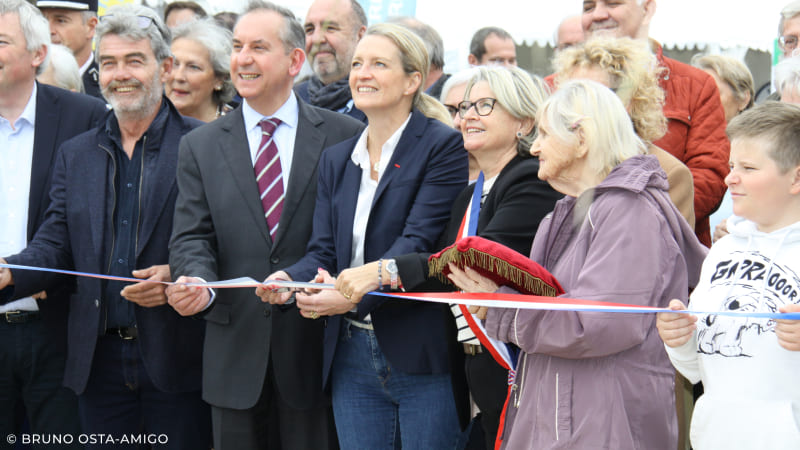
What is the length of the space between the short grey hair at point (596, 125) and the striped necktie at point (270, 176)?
1.55 metres

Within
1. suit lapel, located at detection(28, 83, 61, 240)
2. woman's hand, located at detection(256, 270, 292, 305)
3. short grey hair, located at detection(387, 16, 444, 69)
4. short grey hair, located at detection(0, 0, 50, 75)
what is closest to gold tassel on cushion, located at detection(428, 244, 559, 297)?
woman's hand, located at detection(256, 270, 292, 305)

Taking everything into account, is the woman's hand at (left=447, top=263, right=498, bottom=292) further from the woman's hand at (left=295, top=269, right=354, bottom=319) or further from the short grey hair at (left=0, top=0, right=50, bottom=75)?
the short grey hair at (left=0, top=0, right=50, bottom=75)

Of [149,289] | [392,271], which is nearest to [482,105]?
[392,271]

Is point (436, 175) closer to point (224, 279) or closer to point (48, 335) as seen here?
point (224, 279)

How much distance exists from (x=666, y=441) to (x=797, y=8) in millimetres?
3080

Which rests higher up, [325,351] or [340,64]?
[340,64]

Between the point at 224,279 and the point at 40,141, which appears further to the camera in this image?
the point at 40,141

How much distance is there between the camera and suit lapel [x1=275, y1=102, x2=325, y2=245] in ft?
13.0

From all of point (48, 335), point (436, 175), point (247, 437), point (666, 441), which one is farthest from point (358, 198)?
point (48, 335)

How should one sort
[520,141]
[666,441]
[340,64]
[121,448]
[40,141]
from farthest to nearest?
1. [340,64]
2. [40,141]
3. [121,448]
4. [520,141]
5. [666,441]

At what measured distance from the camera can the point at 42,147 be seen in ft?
15.1

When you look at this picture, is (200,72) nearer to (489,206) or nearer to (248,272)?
(248,272)

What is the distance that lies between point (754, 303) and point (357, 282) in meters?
1.51

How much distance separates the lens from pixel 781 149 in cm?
252
